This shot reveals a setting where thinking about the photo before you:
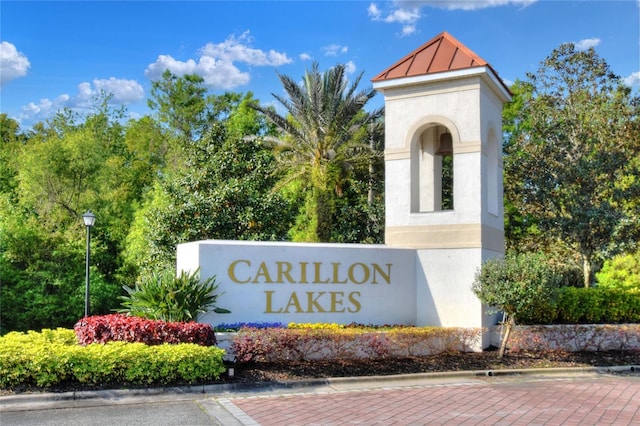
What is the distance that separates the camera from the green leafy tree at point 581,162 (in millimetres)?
19688

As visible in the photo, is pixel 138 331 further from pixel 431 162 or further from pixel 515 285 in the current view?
pixel 431 162

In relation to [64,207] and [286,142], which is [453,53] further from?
A: [64,207]

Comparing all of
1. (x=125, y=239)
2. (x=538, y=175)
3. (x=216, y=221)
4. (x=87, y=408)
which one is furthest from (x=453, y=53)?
(x=125, y=239)

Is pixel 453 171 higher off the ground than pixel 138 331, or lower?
higher

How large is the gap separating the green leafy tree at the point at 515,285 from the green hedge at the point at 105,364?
19.2 feet

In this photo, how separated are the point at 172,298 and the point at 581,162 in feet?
43.5

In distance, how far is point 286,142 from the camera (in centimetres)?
2642

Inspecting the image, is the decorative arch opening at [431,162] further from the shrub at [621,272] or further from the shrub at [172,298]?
the shrub at [621,272]

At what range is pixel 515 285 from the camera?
13.2 m

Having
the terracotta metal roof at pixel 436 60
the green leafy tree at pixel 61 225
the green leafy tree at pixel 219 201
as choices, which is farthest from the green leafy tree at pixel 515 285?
the green leafy tree at pixel 61 225

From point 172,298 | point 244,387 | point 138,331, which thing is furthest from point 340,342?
point 138,331

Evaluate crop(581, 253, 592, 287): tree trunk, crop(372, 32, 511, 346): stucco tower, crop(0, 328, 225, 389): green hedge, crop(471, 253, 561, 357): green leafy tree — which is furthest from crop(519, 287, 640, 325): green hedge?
crop(0, 328, 225, 389): green hedge

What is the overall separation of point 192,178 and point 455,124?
10.1 meters

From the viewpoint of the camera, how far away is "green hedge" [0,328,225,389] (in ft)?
32.4
